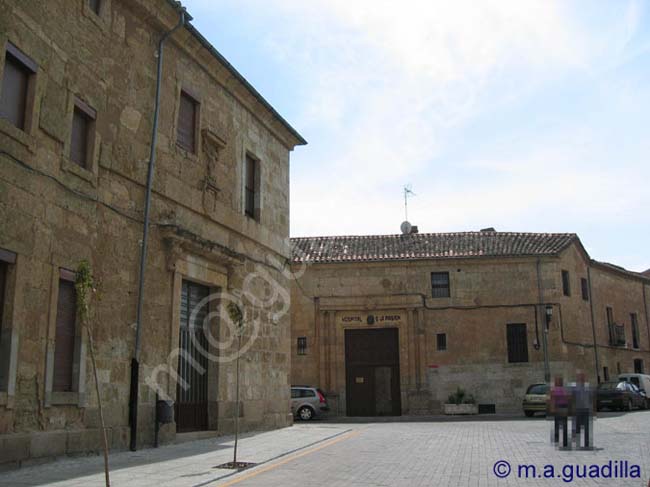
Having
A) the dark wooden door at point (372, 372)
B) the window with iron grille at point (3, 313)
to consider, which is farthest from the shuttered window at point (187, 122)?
the dark wooden door at point (372, 372)

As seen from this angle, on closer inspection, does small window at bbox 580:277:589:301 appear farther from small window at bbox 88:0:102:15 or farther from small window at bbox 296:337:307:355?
small window at bbox 88:0:102:15

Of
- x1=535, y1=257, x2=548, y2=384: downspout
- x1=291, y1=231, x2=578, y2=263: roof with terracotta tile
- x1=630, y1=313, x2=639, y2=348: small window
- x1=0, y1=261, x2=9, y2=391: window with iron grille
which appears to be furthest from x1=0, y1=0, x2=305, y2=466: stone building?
x1=630, y1=313, x2=639, y2=348: small window

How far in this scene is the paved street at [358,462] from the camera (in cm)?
873

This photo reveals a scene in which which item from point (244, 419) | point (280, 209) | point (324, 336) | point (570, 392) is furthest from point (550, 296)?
point (570, 392)

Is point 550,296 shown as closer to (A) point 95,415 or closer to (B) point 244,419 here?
(B) point 244,419

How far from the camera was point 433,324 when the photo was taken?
30359mm

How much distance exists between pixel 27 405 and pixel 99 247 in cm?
295

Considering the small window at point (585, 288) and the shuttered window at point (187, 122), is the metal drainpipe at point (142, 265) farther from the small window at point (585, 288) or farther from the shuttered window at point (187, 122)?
the small window at point (585, 288)

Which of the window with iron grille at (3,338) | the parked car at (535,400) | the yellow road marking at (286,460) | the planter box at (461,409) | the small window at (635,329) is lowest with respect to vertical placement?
the yellow road marking at (286,460)

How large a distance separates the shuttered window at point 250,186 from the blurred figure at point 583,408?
9565 millimetres

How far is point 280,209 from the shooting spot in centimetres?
1992

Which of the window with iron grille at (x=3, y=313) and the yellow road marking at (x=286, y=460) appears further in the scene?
the window with iron grille at (x=3, y=313)

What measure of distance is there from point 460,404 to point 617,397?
6.09m

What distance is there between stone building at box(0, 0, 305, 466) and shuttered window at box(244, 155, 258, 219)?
0.03 m
